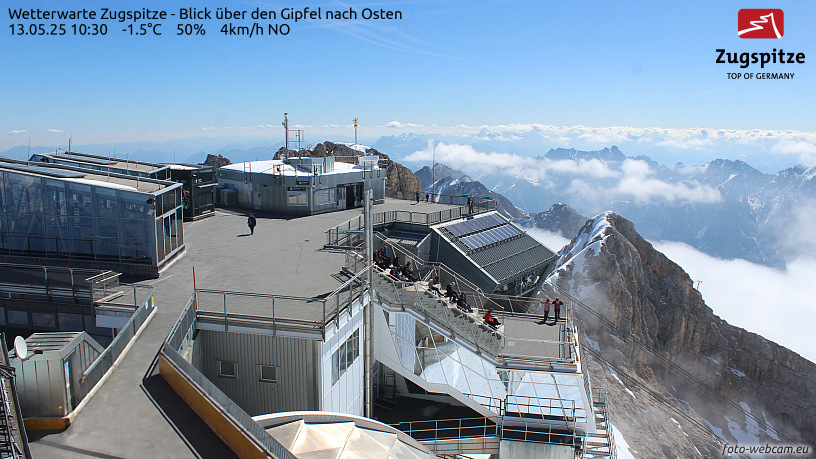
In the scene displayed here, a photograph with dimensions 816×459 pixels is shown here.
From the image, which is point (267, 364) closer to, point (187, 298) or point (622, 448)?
point (187, 298)

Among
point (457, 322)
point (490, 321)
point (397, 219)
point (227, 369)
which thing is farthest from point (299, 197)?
point (227, 369)

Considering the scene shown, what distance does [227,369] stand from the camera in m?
18.4

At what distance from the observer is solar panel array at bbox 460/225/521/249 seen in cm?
3691

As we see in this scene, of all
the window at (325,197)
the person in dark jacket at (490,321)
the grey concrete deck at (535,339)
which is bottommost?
the grey concrete deck at (535,339)

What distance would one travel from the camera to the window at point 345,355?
62.3 ft

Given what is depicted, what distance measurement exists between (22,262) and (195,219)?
42.4ft

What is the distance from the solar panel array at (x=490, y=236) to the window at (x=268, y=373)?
20.2 m

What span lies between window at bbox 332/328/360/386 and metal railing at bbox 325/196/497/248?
7621 millimetres

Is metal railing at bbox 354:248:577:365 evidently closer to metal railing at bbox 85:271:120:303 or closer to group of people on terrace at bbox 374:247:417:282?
group of people on terrace at bbox 374:247:417:282

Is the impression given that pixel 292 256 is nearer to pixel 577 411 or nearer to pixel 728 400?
pixel 577 411

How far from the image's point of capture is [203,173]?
37.9 metres

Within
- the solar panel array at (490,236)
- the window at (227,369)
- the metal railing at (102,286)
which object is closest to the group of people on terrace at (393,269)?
the window at (227,369)

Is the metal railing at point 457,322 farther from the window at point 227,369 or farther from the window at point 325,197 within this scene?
the window at point 325,197

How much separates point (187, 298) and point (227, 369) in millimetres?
2998
